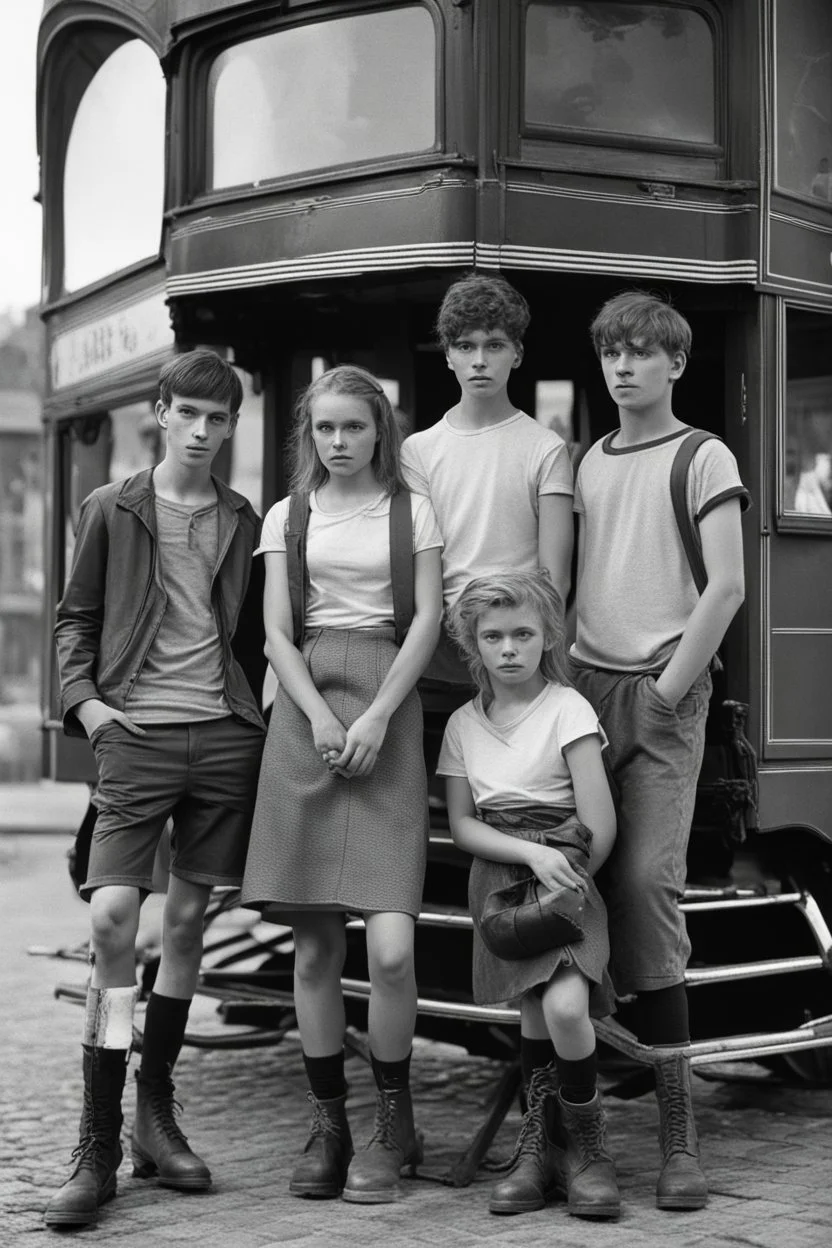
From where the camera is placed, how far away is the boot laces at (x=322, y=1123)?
154 inches

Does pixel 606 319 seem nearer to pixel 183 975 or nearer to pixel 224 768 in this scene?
pixel 224 768

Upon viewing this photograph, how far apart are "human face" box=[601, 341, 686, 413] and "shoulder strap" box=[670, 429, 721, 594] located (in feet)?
0.56

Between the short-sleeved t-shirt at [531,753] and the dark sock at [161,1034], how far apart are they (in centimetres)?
87

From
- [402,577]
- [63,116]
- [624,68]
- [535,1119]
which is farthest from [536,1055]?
[63,116]

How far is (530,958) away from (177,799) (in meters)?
0.91

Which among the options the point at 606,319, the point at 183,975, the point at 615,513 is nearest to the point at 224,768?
the point at 183,975

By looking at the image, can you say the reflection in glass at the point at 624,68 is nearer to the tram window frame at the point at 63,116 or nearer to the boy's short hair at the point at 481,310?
the boy's short hair at the point at 481,310

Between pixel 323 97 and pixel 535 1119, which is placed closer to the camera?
pixel 535 1119

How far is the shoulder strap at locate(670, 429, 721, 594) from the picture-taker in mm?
3984

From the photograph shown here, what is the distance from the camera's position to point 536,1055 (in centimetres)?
389

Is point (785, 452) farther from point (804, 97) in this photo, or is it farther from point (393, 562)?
point (393, 562)

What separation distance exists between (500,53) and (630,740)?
1.99 metres

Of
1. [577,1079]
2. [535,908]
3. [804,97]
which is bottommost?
[577,1079]

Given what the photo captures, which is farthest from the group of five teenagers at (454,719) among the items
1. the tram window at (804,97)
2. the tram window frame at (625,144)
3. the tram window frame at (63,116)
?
the tram window frame at (63,116)
